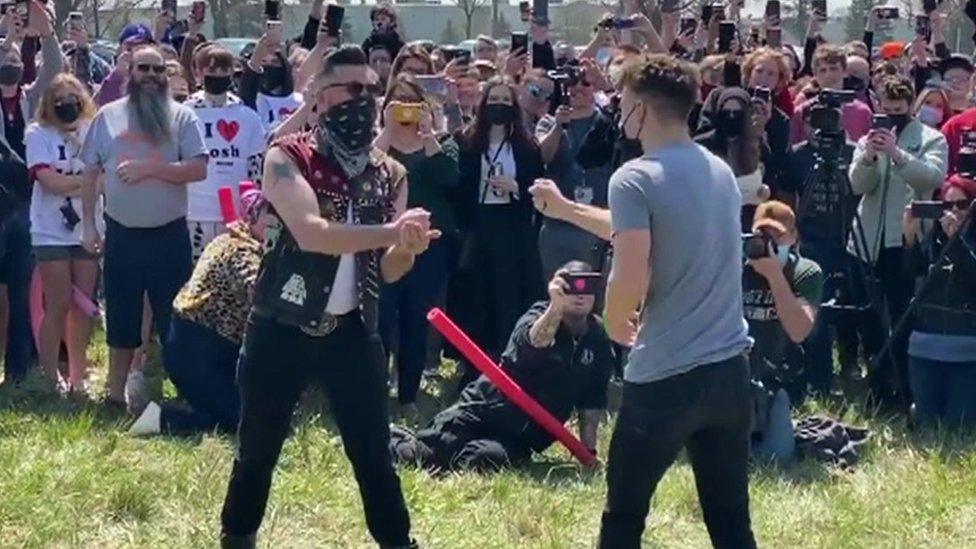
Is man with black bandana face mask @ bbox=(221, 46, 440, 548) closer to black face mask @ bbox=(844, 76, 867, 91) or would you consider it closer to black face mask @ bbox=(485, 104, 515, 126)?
black face mask @ bbox=(485, 104, 515, 126)

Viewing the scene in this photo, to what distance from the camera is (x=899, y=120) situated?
28.9 ft

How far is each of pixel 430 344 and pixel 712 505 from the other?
4847 millimetres

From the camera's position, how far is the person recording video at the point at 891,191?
8500mm

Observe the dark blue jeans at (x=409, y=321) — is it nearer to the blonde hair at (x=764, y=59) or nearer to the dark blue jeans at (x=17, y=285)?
the dark blue jeans at (x=17, y=285)

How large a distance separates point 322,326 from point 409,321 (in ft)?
11.3

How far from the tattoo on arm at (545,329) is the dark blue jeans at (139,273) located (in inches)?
76.6

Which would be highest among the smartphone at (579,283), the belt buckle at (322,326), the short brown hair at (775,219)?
the belt buckle at (322,326)

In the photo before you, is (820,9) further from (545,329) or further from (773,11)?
(545,329)

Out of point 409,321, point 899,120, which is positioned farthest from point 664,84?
point 899,120

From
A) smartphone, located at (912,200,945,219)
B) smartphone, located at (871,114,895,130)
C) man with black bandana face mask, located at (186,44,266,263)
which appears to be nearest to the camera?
smartphone, located at (912,200,945,219)

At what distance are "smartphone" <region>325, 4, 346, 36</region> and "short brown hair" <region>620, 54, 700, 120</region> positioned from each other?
4.62 metres

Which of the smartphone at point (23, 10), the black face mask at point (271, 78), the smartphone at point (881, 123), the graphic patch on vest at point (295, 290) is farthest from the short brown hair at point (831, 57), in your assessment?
the graphic patch on vest at point (295, 290)

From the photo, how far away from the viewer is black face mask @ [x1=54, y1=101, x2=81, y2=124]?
865cm

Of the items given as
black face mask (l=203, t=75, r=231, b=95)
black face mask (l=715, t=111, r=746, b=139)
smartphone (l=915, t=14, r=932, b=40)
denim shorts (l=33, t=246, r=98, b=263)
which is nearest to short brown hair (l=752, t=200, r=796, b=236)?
black face mask (l=715, t=111, r=746, b=139)
